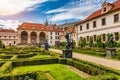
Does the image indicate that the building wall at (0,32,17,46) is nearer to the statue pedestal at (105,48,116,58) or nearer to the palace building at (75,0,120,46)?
the palace building at (75,0,120,46)

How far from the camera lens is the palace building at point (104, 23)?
951 inches

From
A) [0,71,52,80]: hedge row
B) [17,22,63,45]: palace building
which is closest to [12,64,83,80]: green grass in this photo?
[0,71,52,80]: hedge row

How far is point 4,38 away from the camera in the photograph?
80.3m

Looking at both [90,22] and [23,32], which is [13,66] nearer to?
[90,22]

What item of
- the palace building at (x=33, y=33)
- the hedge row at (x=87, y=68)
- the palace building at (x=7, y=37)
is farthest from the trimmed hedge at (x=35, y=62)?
the palace building at (x=7, y=37)

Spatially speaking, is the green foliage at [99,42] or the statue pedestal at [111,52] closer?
the statue pedestal at [111,52]

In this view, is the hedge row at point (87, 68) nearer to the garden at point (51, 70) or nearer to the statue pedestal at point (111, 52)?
the garden at point (51, 70)

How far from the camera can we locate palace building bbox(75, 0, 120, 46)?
951 inches

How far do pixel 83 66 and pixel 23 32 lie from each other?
64.1 meters

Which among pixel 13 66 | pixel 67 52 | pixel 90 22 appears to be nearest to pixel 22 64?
pixel 13 66

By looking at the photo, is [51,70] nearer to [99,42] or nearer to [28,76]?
[28,76]

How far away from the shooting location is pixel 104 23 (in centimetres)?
2717

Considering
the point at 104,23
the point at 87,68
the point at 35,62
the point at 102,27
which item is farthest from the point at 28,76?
the point at 102,27

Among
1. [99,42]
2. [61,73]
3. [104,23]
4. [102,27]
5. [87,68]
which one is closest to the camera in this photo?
[61,73]
